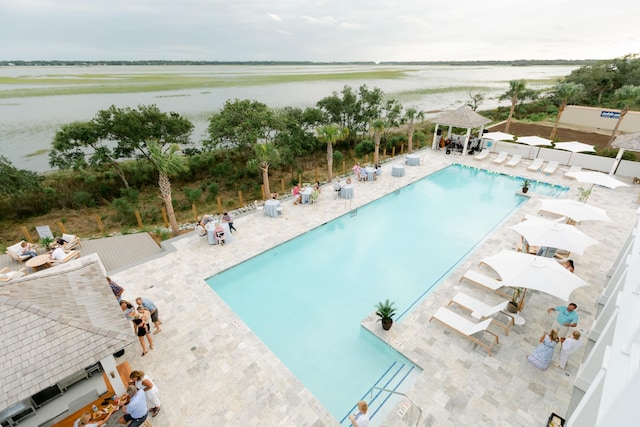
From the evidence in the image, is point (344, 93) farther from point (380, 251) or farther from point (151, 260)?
point (151, 260)

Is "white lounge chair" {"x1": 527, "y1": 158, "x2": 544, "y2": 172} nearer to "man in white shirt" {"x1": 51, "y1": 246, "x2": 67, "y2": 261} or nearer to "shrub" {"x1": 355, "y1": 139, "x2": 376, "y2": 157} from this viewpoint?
"shrub" {"x1": 355, "y1": 139, "x2": 376, "y2": 157}

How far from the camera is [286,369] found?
7.20m

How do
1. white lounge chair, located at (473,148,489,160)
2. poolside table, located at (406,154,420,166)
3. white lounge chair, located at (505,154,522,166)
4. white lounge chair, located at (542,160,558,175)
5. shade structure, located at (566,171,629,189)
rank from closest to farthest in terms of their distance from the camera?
shade structure, located at (566,171,629,189), white lounge chair, located at (542,160,558,175), white lounge chair, located at (505,154,522,166), poolside table, located at (406,154,420,166), white lounge chair, located at (473,148,489,160)

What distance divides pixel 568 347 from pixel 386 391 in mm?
4297

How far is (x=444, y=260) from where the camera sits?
11789mm

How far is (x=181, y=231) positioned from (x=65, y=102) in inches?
1826

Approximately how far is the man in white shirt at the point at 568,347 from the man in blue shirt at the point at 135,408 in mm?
9150

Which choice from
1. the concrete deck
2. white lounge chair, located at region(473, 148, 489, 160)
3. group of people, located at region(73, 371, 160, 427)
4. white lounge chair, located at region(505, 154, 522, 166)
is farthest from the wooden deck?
white lounge chair, located at region(505, 154, 522, 166)

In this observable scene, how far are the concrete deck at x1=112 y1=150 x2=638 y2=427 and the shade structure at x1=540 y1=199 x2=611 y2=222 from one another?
1.72 metres

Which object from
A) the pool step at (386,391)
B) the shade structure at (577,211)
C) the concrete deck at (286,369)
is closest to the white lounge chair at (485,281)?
the concrete deck at (286,369)

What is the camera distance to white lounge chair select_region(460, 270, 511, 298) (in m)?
9.34

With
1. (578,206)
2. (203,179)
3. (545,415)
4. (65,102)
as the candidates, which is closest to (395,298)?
(545,415)

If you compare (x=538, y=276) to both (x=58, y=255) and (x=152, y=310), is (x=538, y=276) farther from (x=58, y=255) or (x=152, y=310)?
(x=58, y=255)

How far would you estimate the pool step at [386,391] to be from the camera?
248 inches
